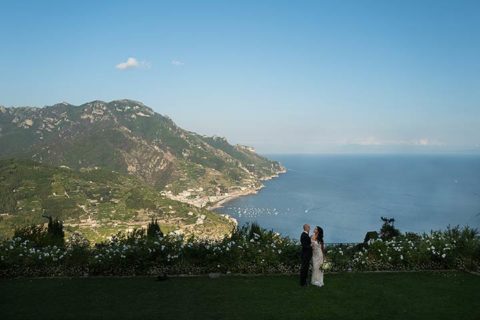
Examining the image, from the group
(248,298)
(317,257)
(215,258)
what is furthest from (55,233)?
(317,257)

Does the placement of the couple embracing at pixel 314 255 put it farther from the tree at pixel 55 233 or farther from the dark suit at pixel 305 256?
the tree at pixel 55 233

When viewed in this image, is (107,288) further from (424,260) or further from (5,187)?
(5,187)

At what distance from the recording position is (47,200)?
15988 cm

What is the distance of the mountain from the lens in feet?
462

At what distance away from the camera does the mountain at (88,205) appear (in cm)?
14088

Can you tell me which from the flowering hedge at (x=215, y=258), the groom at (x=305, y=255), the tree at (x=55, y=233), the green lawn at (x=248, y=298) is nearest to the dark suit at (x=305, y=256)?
the groom at (x=305, y=255)

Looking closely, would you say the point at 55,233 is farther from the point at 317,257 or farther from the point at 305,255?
the point at 317,257

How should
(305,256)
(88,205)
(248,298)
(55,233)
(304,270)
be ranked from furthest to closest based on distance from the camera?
1. (88,205)
2. (55,233)
3. (305,256)
4. (304,270)
5. (248,298)

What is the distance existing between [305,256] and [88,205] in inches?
6401

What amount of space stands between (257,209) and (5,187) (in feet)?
353

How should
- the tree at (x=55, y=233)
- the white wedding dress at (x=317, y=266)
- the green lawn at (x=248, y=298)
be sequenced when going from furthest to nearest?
1. the tree at (x=55, y=233)
2. the white wedding dress at (x=317, y=266)
3. the green lawn at (x=248, y=298)

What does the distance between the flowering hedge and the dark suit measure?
1596 mm

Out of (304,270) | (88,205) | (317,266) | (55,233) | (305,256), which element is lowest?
(88,205)

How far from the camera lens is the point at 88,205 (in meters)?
161
